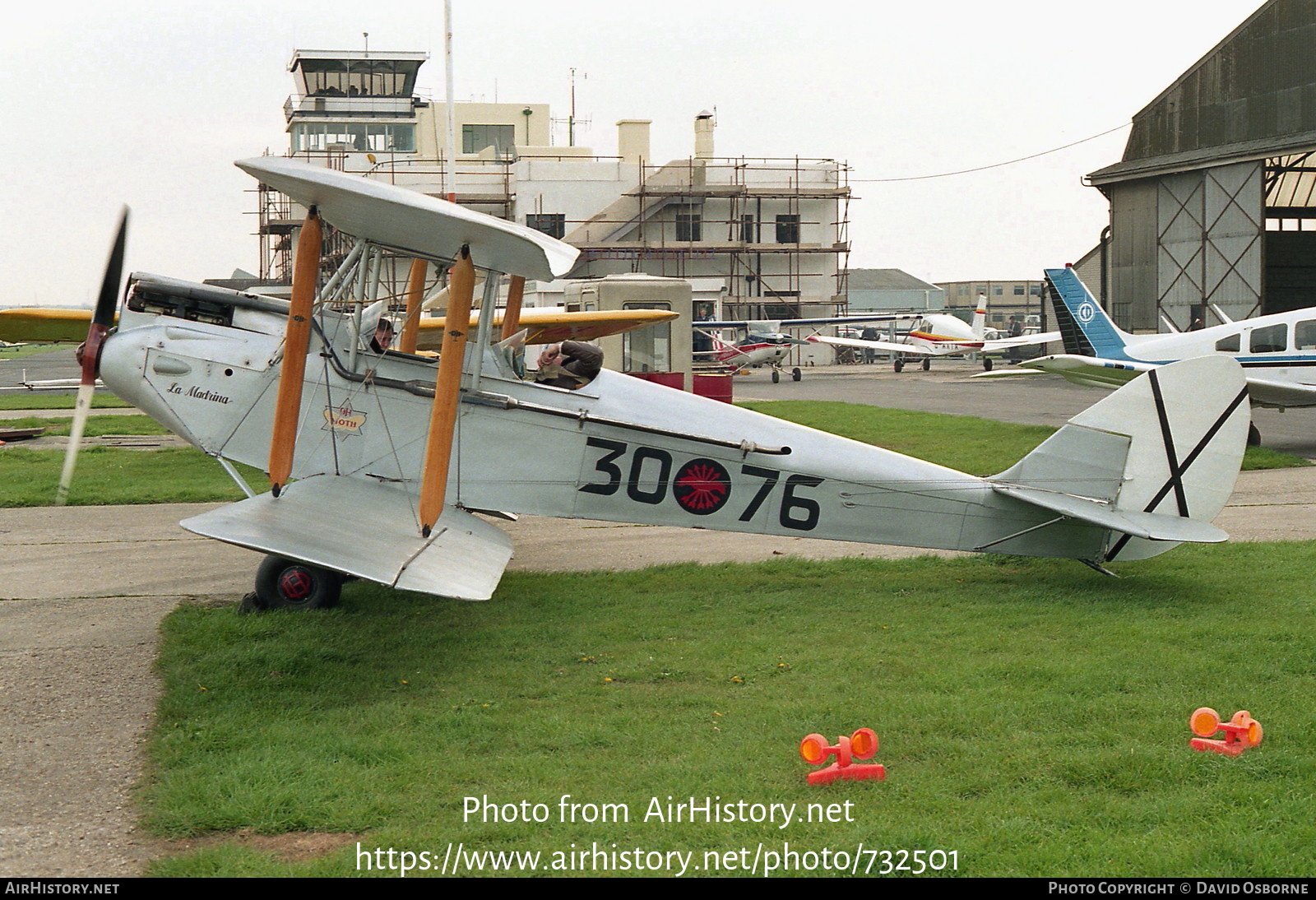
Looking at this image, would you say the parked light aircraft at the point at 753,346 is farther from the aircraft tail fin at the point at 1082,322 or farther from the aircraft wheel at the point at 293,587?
the aircraft wheel at the point at 293,587

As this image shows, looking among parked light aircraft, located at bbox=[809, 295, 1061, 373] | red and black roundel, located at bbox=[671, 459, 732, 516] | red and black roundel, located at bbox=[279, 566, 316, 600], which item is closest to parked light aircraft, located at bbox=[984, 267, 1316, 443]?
red and black roundel, located at bbox=[671, 459, 732, 516]

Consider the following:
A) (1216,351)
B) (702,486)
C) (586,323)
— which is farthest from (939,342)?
(702,486)

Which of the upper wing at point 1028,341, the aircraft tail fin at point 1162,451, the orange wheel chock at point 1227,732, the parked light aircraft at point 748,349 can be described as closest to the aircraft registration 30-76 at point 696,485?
the aircraft tail fin at point 1162,451

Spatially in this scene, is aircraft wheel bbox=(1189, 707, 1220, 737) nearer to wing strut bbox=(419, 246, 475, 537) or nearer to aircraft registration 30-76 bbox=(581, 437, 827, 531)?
aircraft registration 30-76 bbox=(581, 437, 827, 531)

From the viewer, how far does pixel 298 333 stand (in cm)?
740

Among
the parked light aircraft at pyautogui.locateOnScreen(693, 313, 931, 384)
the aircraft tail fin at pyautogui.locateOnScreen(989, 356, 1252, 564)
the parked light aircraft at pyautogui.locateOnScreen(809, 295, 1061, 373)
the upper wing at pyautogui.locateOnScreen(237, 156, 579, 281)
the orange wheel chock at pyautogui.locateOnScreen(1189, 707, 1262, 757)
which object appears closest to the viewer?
the orange wheel chock at pyautogui.locateOnScreen(1189, 707, 1262, 757)

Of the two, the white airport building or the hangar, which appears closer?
the hangar

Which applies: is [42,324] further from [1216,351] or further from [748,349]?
[748,349]

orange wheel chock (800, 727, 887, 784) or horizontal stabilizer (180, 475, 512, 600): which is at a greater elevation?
horizontal stabilizer (180, 475, 512, 600)

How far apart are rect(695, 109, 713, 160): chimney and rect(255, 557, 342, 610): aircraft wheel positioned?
62.4m

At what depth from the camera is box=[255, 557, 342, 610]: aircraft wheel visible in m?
7.77

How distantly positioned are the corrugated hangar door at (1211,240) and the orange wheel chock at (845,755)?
34728mm

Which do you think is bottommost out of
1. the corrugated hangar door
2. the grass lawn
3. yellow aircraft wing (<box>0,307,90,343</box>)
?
the grass lawn

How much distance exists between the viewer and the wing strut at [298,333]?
24.2 ft
